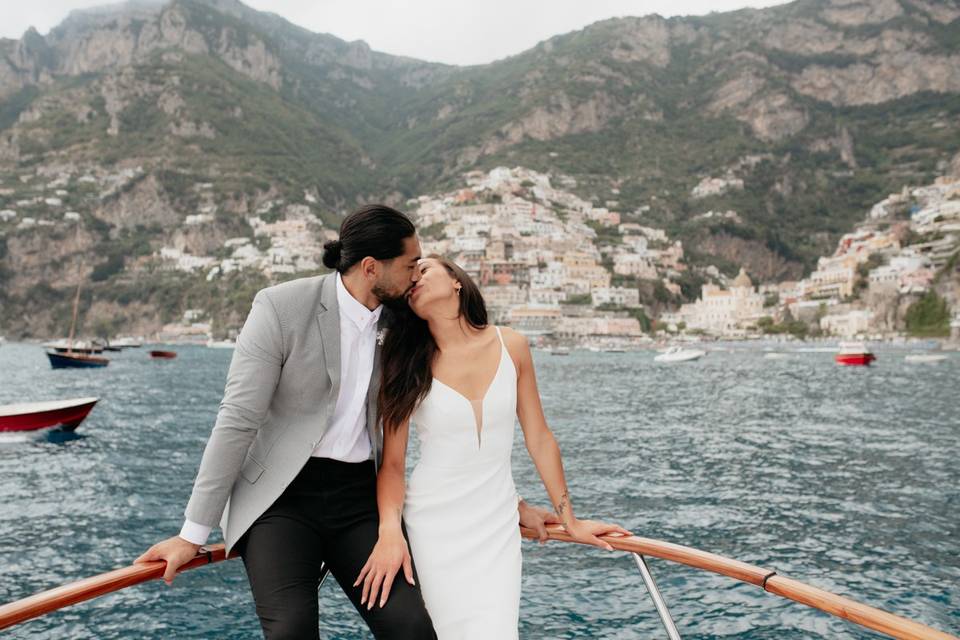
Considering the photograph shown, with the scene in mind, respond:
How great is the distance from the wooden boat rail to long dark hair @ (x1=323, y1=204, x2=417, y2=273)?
43.7 inches

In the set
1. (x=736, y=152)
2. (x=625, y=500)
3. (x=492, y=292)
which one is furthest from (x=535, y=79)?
(x=625, y=500)

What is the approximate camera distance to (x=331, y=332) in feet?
8.34

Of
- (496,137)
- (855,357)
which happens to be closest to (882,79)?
(496,137)

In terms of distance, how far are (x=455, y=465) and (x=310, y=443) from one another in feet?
1.73

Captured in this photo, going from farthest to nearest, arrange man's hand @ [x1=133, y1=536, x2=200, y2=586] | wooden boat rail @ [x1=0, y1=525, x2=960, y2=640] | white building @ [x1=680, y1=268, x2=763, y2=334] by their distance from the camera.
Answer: white building @ [x1=680, y1=268, x2=763, y2=334] → man's hand @ [x1=133, y1=536, x2=200, y2=586] → wooden boat rail @ [x1=0, y1=525, x2=960, y2=640]

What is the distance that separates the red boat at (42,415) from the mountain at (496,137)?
9124cm

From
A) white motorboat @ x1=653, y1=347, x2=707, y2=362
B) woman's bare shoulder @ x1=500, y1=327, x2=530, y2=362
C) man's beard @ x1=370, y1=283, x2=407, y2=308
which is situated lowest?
white motorboat @ x1=653, y1=347, x2=707, y2=362

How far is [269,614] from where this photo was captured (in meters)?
2.26

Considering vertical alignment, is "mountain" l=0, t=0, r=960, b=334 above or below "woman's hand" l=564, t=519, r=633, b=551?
above

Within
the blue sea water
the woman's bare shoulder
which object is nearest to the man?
the woman's bare shoulder

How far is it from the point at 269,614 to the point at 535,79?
190 m

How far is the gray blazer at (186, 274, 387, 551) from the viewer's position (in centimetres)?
236

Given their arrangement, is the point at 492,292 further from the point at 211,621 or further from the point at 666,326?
the point at 211,621

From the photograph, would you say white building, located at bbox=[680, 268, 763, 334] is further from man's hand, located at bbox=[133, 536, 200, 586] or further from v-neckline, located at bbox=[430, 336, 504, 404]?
man's hand, located at bbox=[133, 536, 200, 586]
